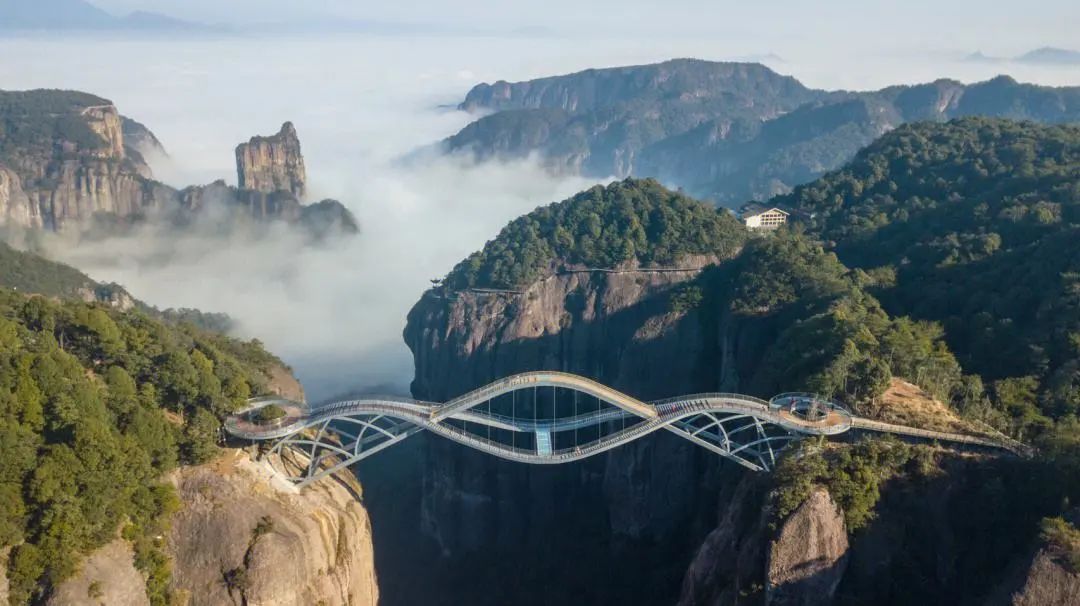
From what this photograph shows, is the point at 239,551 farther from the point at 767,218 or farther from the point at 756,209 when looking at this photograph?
the point at 756,209

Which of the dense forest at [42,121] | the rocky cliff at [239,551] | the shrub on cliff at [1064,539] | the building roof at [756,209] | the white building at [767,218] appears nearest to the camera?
the shrub on cliff at [1064,539]

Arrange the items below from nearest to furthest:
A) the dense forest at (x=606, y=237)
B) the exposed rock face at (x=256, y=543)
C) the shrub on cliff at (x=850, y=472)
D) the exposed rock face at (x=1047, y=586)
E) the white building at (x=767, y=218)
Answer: the exposed rock face at (x=1047, y=586)
the shrub on cliff at (x=850, y=472)
the exposed rock face at (x=256, y=543)
the dense forest at (x=606, y=237)
the white building at (x=767, y=218)

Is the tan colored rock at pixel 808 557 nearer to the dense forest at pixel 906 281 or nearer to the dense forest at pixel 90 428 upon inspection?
the dense forest at pixel 906 281

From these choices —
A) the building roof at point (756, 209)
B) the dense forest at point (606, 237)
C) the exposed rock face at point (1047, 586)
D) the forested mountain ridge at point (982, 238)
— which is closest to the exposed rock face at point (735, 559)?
the exposed rock face at point (1047, 586)

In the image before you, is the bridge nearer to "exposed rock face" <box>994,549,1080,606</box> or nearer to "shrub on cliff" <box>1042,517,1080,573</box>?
"shrub on cliff" <box>1042,517,1080,573</box>

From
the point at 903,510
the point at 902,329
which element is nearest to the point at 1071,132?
the point at 902,329

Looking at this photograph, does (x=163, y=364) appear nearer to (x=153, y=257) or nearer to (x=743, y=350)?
(x=743, y=350)
